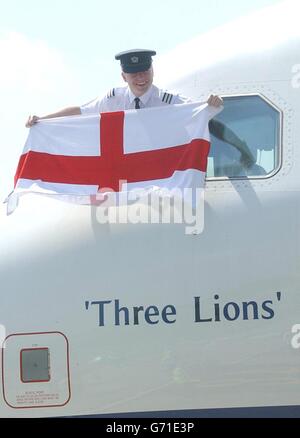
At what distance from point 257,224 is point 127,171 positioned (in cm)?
124

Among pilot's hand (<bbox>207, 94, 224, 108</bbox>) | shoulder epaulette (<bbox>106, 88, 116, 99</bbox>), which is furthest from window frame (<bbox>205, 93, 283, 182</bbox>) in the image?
shoulder epaulette (<bbox>106, 88, 116, 99</bbox>)

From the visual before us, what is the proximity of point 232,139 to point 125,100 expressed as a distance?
104 cm

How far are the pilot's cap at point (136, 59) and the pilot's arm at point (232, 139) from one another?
753mm

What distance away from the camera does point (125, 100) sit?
8.10 meters

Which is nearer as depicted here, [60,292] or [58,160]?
[60,292]

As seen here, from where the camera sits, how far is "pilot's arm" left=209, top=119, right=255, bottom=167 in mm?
7629

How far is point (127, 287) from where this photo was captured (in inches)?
288

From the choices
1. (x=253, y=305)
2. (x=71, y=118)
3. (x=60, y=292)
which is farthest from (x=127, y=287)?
(x=71, y=118)

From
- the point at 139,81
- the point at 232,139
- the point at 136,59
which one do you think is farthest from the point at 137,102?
the point at 232,139

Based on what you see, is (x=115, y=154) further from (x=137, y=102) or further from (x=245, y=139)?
(x=245, y=139)

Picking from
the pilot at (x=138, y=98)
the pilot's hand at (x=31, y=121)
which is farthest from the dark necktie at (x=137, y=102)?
the pilot's hand at (x=31, y=121)

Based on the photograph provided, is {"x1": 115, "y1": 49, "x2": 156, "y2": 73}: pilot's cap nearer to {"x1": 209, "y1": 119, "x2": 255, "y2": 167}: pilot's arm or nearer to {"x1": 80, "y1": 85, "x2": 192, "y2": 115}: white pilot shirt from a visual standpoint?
{"x1": 80, "y1": 85, "x2": 192, "y2": 115}: white pilot shirt

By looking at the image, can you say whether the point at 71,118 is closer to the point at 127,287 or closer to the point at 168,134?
the point at 168,134

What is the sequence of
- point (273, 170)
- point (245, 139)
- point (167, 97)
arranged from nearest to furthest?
1. point (273, 170)
2. point (245, 139)
3. point (167, 97)
